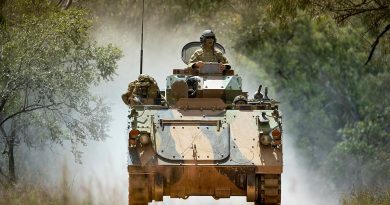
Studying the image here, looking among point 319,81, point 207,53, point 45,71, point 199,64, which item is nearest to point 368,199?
point 199,64

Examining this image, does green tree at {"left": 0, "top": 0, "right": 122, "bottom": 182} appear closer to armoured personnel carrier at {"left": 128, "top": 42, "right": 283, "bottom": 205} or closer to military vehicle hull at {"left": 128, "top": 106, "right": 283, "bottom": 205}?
armoured personnel carrier at {"left": 128, "top": 42, "right": 283, "bottom": 205}

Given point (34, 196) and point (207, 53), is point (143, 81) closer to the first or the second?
point (207, 53)

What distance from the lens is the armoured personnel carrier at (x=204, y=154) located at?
63.0 feet

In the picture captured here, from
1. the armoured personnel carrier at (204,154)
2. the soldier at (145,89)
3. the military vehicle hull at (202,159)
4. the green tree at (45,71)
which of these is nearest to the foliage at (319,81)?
the green tree at (45,71)

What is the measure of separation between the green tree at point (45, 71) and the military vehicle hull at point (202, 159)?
18.6 ft

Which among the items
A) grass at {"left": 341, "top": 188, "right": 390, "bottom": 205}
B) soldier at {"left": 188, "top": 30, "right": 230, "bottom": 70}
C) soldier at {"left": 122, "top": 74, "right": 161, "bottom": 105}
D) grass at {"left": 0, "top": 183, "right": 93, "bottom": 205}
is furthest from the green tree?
grass at {"left": 341, "top": 188, "right": 390, "bottom": 205}

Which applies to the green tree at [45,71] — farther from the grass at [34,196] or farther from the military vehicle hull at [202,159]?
the military vehicle hull at [202,159]

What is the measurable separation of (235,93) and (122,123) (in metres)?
9.58

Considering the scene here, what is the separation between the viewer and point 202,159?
19328mm

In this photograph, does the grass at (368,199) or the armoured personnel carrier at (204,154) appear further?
the grass at (368,199)

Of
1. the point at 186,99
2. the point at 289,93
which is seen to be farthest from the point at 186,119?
the point at 289,93

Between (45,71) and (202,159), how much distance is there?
6.99 m

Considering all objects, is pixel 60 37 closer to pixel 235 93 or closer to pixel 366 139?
pixel 235 93

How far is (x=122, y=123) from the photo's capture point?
30906mm
